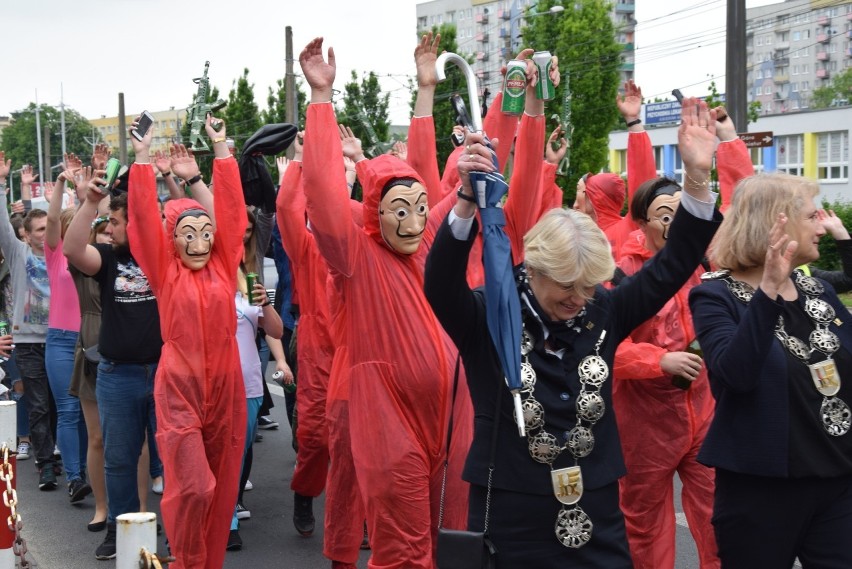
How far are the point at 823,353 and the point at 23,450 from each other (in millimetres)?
7513

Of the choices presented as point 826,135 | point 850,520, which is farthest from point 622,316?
point 826,135

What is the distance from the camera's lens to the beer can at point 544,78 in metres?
4.15

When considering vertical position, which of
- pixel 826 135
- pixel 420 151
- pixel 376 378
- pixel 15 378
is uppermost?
pixel 826 135

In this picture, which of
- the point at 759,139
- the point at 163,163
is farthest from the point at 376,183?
the point at 759,139

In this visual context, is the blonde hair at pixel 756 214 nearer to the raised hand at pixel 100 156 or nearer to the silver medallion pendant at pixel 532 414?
the silver medallion pendant at pixel 532 414

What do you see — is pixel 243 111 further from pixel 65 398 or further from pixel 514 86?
pixel 514 86

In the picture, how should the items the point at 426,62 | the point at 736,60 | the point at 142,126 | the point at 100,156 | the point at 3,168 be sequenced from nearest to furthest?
1. the point at 426,62
2. the point at 142,126
3. the point at 100,156
4. the point at 3,168
5. the point at 736,60

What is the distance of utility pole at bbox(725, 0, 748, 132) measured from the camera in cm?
1182

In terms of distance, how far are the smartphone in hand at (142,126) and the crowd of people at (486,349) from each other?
145 mm

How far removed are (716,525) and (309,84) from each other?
2180mm

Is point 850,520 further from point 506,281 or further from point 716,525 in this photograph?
point 506,281

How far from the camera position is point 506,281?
10.3 feet

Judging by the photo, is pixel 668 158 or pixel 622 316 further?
pixel 668 158

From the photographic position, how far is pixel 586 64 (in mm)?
31656
